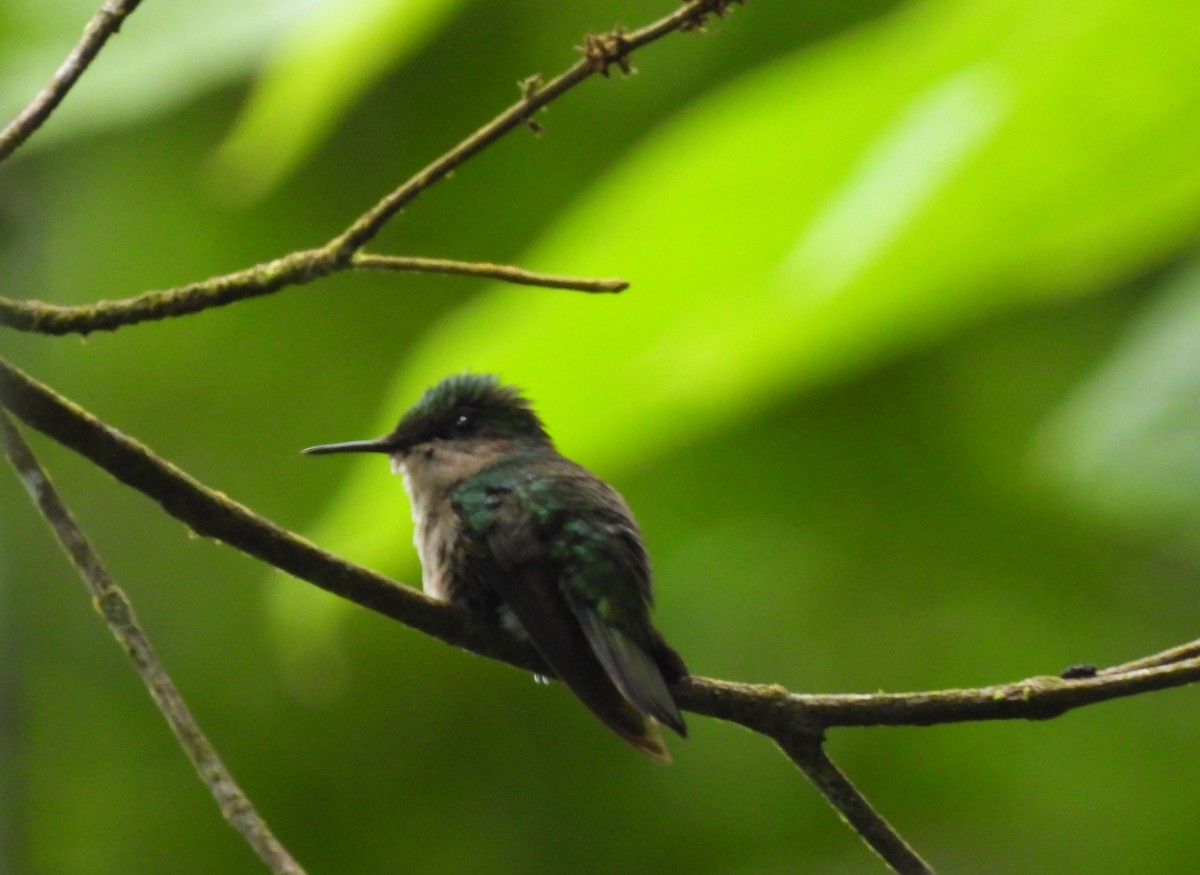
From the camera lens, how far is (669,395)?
4.54ft

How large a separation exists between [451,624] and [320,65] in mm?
713

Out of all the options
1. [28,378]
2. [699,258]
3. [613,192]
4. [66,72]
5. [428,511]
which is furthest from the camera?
[428,511]

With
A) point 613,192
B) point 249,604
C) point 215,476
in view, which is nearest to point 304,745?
point 249,604

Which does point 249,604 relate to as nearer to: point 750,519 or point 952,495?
point 750,519

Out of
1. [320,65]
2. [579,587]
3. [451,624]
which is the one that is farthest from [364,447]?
[451,624]

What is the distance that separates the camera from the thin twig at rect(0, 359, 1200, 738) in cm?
113

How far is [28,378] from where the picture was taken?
1053mm

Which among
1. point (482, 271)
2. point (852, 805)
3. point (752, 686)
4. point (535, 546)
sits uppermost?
point (482, 271)

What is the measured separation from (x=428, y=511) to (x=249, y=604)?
7.22 ft

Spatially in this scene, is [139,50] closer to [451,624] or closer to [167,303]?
[167,303]

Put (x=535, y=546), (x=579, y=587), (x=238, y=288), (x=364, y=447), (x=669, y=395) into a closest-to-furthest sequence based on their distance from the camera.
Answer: (x=238, y=288), (x=669, y=395), (x=579, y=587), (x=535, y=546), (x=364, y=447)

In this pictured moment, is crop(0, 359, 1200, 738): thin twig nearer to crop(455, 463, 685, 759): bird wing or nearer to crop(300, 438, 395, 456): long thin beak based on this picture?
crop(455, 463, 685, 759): bird wing

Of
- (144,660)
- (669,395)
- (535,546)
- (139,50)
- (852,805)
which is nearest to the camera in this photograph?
(144,660)

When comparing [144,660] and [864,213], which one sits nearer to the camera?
[144,660]
